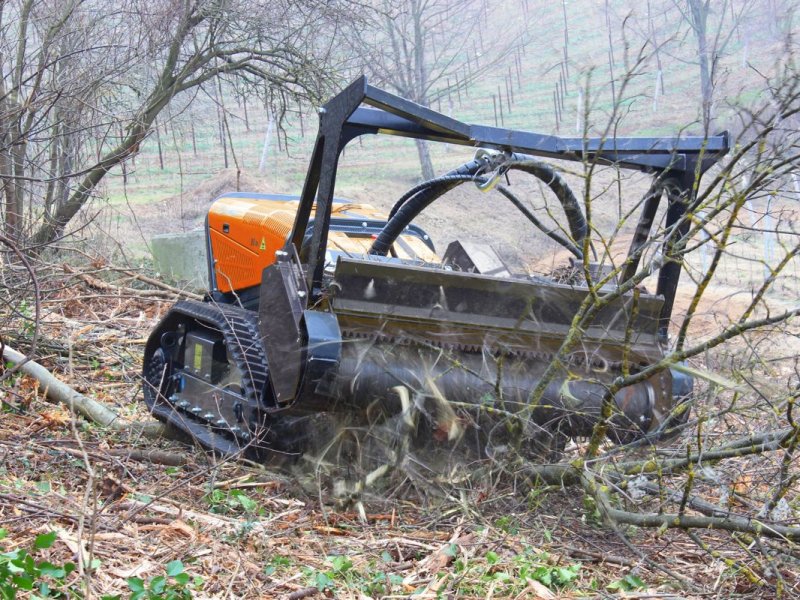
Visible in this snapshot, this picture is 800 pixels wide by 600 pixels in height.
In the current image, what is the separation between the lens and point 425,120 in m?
4.43

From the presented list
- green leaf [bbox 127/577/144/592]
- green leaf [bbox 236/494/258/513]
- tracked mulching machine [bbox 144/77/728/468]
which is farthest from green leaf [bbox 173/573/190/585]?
tracked mulching machine [bbox 144/77/728/468]

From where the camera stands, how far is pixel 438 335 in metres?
4.66

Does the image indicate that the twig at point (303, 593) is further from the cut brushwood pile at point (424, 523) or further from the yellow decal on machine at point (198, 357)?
the yellow decal on machine at point (198, 357)

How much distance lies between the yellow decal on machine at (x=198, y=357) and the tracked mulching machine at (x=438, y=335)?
0.39m

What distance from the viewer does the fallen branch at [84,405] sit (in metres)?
5.67

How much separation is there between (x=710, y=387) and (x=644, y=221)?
1.14 meters

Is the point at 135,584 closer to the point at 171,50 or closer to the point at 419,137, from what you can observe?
the point at 419,137

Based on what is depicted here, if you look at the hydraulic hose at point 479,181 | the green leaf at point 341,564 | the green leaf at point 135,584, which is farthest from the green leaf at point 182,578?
the hydraulic hose at point 479,181

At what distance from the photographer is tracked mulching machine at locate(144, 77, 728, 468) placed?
4.44m

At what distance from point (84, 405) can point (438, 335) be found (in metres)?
2.52

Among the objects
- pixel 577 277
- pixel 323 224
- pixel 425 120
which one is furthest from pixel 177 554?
pixel 577 277

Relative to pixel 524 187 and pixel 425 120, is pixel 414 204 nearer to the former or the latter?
pixel 425 120

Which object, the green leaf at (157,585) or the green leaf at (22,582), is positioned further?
the green leaf at (157,585)

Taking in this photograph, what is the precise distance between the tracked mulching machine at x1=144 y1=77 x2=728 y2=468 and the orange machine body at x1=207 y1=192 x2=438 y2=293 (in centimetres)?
68
